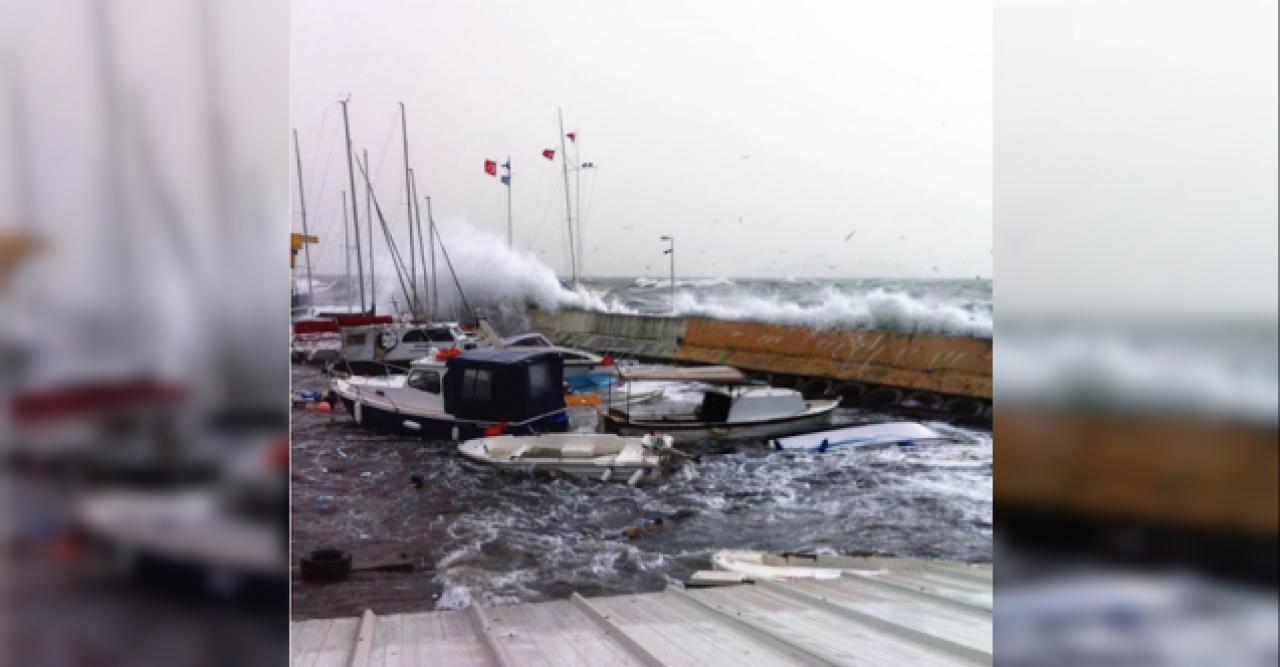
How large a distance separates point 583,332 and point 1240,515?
595 inches

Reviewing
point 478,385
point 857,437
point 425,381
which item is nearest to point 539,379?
point 478,385

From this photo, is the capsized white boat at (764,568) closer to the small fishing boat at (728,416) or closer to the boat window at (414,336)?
the small fishing boat at (728,416)

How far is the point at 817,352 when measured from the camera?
41.3ft

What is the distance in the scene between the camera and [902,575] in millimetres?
2979

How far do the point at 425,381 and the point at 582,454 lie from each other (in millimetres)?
2474

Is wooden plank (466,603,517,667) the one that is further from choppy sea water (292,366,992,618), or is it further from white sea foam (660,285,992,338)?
white sea foam (660,285,992,338)

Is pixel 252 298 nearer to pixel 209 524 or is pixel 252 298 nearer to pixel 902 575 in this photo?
pixel 209 524

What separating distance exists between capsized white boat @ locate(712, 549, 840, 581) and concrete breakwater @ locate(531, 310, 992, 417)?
6.43 meters

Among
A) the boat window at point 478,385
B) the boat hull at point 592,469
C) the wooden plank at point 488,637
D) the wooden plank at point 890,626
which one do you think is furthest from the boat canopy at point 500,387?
the wooden plank at point 488,637

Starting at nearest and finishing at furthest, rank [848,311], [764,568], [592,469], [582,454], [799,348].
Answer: [764,568]
[592,469]
[582,454]
[799,348]
[848,311]

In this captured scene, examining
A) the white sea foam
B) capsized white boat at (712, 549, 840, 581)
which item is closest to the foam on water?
the white sea foam

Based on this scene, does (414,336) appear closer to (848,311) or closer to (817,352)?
(817,352)

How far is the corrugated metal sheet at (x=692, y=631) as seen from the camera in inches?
76.0

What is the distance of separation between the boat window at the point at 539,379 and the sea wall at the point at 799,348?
4696mm
